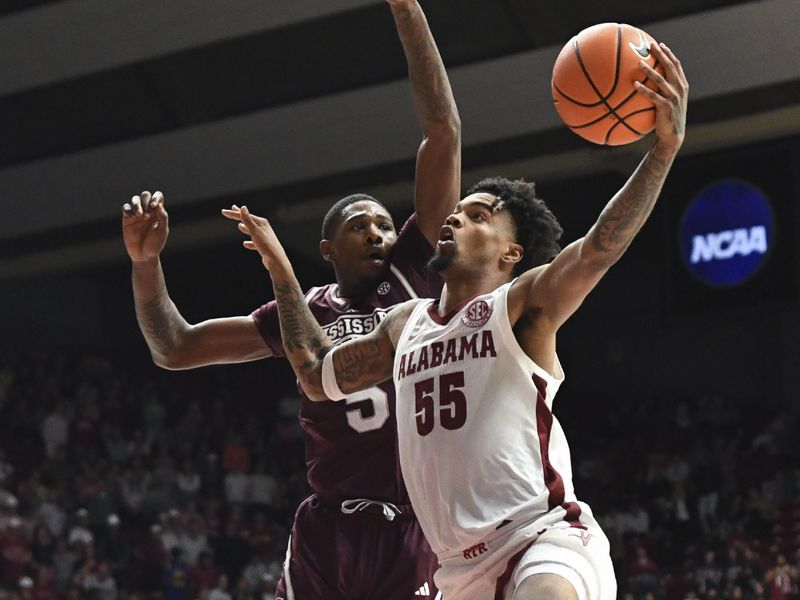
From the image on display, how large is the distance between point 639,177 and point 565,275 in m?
0.35

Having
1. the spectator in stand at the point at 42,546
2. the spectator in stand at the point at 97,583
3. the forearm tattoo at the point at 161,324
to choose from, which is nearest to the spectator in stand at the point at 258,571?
the spectator in stand at the point at 97,583

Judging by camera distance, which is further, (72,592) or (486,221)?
(72,592)

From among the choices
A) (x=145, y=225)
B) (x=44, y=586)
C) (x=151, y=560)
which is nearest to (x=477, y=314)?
(x=145, y=225)

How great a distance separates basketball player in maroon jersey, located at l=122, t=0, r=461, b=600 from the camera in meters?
4.87

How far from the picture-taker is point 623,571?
14.1 metres

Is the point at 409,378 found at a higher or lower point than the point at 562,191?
higher

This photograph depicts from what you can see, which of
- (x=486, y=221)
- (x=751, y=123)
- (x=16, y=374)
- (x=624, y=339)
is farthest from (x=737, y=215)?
(x=486, y=221)

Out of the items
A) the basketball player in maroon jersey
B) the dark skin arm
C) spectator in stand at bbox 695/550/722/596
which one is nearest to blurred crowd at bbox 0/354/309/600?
spectator in stand at bbox 695/550/722/596

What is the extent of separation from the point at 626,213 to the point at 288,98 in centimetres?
1299

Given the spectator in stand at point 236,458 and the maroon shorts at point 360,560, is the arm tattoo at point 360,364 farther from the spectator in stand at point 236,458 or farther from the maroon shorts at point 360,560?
the spectator in stand at point 236,458

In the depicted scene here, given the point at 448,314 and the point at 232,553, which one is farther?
the point at 232,553

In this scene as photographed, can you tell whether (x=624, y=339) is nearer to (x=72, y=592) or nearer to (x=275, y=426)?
(x=275, y=426)

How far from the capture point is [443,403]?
4.02 meters

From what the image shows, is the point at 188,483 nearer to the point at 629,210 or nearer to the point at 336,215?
the point at 336,215
